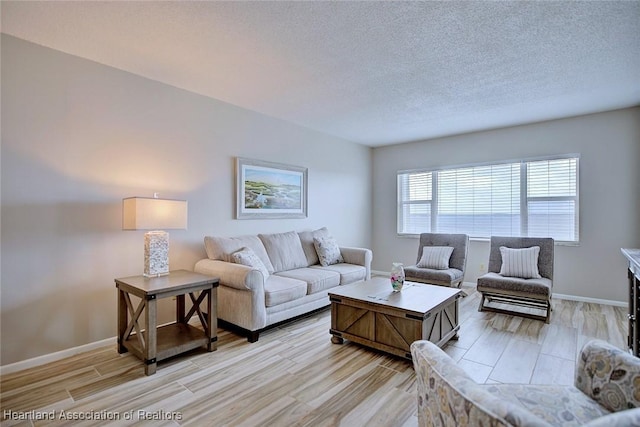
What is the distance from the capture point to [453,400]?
32.7 inches

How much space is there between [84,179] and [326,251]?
2.81m

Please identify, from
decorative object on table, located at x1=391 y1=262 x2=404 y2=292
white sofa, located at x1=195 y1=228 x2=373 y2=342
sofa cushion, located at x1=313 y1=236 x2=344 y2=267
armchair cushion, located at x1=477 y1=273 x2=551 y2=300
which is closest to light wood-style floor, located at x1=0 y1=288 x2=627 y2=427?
white sofa, located at x1=195 y1=228 x2=373 y2=342

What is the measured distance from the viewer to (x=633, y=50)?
2.53 meters

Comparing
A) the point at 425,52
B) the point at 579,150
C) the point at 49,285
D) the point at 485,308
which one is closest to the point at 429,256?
the point at 485,308

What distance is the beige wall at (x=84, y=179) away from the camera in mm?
2389

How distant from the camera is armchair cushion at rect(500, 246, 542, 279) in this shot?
373 centimetres

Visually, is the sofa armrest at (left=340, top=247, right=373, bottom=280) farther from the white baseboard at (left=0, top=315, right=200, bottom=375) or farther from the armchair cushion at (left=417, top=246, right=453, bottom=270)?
the white baseboard at (left=0, top=315, right=200, bottom=375)

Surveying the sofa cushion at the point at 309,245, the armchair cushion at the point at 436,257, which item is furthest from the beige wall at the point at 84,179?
the armchair cushion at the point at 436,257

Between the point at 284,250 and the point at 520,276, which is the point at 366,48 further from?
the point at 520,276

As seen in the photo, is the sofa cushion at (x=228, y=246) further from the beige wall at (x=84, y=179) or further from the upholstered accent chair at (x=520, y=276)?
the upholstered accent chair at (x=520, y=276)

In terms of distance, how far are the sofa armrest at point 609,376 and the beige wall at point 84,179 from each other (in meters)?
3.27

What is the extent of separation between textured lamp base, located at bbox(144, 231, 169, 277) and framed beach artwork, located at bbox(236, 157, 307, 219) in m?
1.12

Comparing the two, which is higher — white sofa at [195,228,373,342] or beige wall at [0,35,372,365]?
beige wall at [0,35,372,365]

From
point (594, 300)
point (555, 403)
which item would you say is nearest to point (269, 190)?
point (555, 403)
